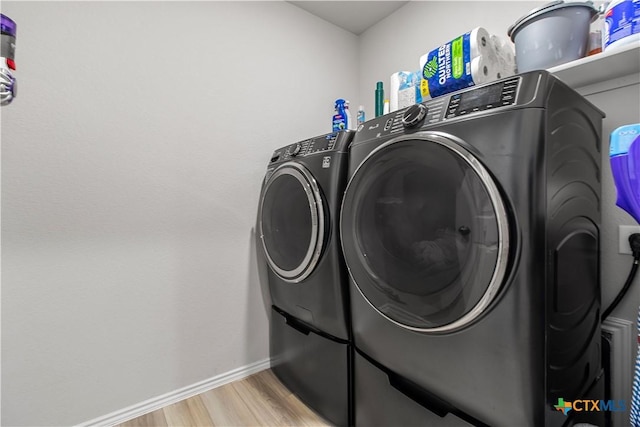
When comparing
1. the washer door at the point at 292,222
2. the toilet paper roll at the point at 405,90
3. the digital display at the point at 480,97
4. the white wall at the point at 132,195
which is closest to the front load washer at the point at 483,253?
the digital display at the point at 480,97

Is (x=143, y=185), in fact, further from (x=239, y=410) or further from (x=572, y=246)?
(x=572, y=246)

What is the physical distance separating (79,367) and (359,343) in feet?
4.26

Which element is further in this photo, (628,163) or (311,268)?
(311,268)

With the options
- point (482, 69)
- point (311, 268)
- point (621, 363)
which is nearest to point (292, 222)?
point (311, 268)

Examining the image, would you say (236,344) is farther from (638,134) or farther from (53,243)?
(638,134)

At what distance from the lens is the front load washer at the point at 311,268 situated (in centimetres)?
133

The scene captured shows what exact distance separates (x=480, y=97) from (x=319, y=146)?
746 mm

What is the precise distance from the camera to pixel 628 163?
0.79 m

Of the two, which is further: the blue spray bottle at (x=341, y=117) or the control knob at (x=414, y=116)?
the blue spray bottle at (x=341, y=117)

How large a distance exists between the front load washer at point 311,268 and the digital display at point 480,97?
557 millimetres

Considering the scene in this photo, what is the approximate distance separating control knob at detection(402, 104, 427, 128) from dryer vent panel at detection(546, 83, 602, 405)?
1.10 feet

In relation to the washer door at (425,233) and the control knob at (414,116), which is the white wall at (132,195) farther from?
the control knob at (414,116)

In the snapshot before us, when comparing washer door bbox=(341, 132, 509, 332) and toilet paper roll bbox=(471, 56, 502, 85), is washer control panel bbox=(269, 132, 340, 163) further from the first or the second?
toilet paper roll bbox=(471, 56, 502, 85)

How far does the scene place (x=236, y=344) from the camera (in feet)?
5.98
